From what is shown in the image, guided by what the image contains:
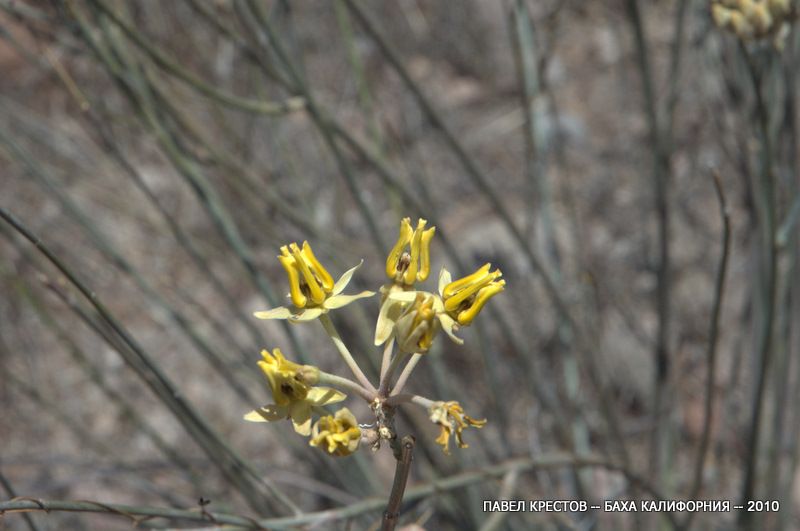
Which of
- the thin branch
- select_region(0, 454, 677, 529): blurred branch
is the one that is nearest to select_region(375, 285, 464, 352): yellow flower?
select_region(0, 454, 677, 529): blurred branch

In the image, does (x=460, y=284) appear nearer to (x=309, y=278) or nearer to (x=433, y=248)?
(x=309, y=278)

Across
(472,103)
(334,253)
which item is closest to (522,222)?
(472,103)

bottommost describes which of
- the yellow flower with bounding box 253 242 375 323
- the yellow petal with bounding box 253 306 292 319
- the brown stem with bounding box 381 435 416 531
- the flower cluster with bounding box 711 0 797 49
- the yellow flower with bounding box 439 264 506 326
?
the brown stem with bounding box 381 435 416 531

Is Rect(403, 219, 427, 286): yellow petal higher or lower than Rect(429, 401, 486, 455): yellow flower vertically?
higher

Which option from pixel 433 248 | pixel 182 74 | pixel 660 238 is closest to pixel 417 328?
pixel 182 74

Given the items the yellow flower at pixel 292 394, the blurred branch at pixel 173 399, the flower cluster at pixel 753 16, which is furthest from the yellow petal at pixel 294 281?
the flower cluster at pixel 753 16

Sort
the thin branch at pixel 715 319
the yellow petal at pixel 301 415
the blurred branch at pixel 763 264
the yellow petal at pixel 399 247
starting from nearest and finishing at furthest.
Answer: the yellow petal at pixel 301 415
the yellow petal at pixel 399 247
the thin branch at pixel 715 319
the blurred branch at pixel 763 264

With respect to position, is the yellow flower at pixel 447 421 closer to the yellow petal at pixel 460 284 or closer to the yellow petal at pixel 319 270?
the yellow petal at pixel 460 284

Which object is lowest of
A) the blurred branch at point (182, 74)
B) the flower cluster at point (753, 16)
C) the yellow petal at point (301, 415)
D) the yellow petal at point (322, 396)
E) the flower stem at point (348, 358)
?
the yellow petal at point (301, 415)

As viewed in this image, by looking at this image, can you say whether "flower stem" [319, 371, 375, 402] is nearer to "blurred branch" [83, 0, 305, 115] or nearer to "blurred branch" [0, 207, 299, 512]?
"blurred branch" [0, 207, 299, 512]
